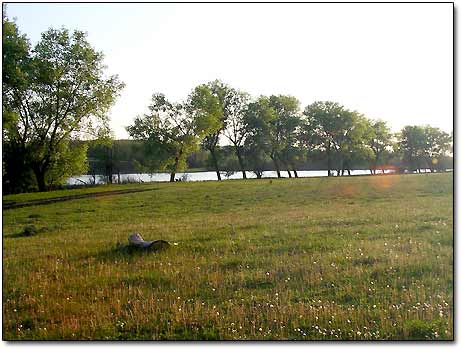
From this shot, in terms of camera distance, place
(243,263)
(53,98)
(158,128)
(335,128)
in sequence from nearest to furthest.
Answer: (243,263) → (335,128) → (158,128) → (53,98)

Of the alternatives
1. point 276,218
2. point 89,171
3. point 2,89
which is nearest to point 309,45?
point 276,218

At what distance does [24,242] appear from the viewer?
7.27 meters

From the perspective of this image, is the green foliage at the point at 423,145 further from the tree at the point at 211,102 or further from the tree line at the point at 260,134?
the tree at the point at 211,102

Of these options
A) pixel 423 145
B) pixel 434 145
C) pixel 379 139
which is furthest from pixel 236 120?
pixel 434 145

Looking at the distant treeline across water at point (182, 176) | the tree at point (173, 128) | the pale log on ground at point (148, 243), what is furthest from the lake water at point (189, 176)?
the pale log on ground at point (148, 243)

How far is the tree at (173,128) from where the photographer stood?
6.86 metres

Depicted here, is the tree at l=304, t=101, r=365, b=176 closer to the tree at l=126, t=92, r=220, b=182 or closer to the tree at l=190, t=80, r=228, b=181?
the tree at l=190, t=80, r=228, b=181

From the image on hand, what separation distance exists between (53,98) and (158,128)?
165cm

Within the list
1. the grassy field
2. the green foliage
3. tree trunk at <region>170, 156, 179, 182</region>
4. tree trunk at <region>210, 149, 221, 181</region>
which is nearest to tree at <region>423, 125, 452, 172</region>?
the green foliage

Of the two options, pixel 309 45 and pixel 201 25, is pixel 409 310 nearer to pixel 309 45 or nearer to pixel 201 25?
pixel 309 45

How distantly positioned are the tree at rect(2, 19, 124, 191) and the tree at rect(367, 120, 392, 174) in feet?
11.9

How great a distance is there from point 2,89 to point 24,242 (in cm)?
233

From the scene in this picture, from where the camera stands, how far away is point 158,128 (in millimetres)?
6969

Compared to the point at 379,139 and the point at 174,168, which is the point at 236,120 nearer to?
the point at 174,168
